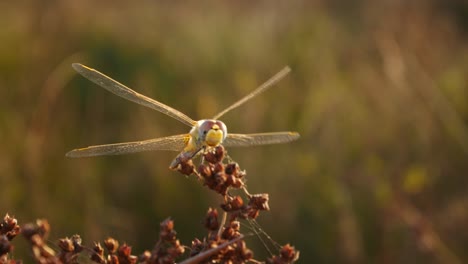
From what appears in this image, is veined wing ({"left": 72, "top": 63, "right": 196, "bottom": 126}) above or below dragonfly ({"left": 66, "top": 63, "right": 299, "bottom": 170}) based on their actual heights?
above

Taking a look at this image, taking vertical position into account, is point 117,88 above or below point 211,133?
above

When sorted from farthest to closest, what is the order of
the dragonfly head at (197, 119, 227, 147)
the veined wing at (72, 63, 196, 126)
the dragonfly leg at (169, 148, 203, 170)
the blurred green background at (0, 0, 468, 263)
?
1. the blurred green background at (0, 0, 468, 263)
2. the veined wing at (72, 63, 196, 126)
3. the dragonfly head at (197, 119, 227, 147)
4. the dragonfly leg at (169, 148, 203, 170)

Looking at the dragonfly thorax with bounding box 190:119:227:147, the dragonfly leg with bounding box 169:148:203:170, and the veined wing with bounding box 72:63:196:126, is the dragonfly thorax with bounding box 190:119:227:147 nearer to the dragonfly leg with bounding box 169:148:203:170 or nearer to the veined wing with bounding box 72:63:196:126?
the dragonfly leg with bounding box 169:148:203:170

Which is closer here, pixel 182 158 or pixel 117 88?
pixel 182 158

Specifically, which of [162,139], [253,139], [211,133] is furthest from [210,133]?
[253,139]

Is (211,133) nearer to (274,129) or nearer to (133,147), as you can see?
(133,147)

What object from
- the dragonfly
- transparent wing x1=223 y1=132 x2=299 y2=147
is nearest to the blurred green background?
transparent wing x1=223 y1=132 x2=299 y2=147

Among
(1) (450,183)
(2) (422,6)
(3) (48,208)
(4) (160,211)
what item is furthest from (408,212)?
(2) (422,6)

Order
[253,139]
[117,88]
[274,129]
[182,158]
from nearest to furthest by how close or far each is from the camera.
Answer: [182,158] → [117,88] → [253,139] → [274,129]
